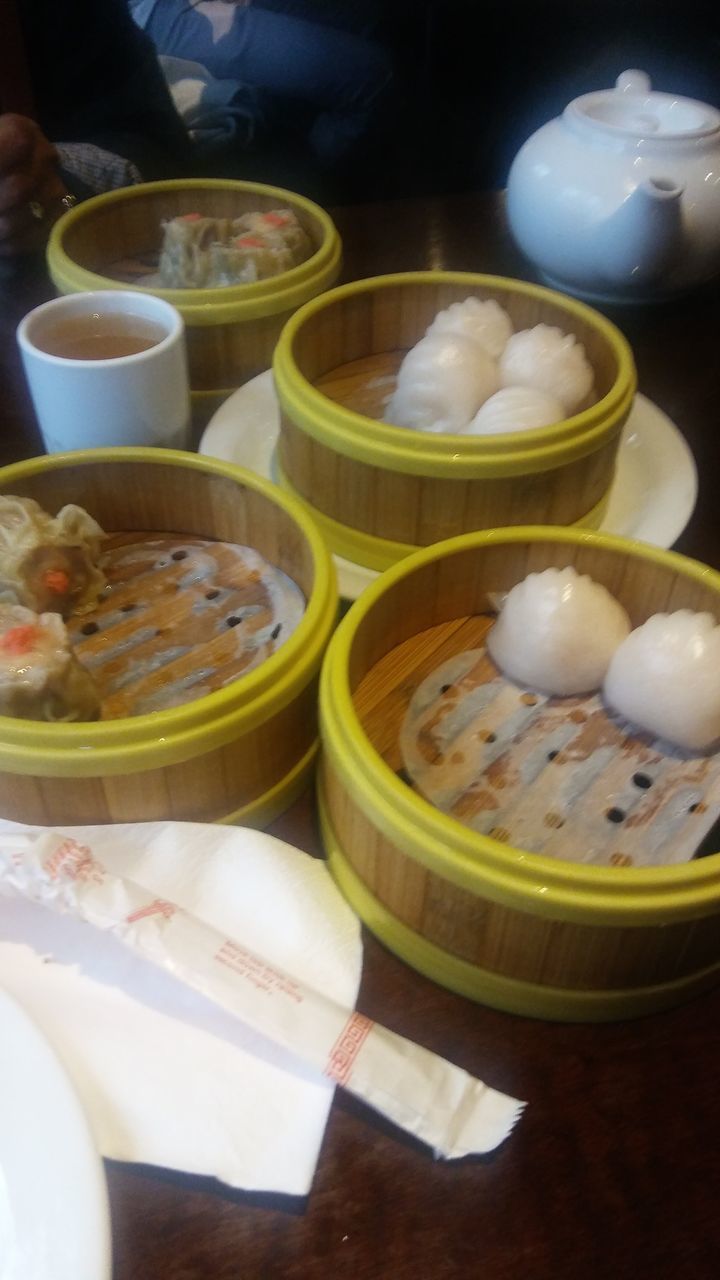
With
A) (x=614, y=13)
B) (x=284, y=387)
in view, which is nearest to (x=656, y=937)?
(x=284, y=387)

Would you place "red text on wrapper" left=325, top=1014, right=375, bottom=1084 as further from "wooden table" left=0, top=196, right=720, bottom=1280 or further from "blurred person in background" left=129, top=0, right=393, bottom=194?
"blurred person in background" left=129, top=0, right=393, bottom=194

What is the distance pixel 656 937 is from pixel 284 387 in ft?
2.13

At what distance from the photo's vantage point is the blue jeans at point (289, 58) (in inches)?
112

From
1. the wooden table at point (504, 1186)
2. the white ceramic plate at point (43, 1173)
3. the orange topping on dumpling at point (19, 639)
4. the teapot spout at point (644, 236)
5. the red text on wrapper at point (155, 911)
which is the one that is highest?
the teapot spout at point (644, 236)

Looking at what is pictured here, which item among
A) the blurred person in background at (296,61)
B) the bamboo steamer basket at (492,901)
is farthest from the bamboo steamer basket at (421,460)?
the blurred person in background at (296,61)

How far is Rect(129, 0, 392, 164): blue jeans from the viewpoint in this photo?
2855 mm

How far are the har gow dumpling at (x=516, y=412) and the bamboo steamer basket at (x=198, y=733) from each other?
0.77 feet

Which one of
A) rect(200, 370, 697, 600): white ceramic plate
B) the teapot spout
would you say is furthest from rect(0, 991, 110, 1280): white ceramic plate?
the teapot spout

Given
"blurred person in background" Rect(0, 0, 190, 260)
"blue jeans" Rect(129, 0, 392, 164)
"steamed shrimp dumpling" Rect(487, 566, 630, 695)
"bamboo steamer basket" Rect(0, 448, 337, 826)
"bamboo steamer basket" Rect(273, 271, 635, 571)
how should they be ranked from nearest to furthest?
1. "bamboo steamer basket" Rect(0, 448, 337, 826)
2. "steamed shrimp dumpling" Rect(487, 566, 630, 695)
3. "bamboo steamer basket" Rect(273, 271, 635, 571)
4. "blurred person in background" Rect(0, 0, 190, 260)
5. "blue jeans" Rect(129, 0, 392, 164)

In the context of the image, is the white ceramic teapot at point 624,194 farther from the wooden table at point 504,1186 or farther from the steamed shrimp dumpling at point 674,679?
the wooden table at point 504,1186

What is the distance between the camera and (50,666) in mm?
746

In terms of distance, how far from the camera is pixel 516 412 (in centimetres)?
98

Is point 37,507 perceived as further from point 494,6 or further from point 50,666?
point 494,6

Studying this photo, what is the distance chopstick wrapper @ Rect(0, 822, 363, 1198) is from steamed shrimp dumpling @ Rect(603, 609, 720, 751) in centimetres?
30
